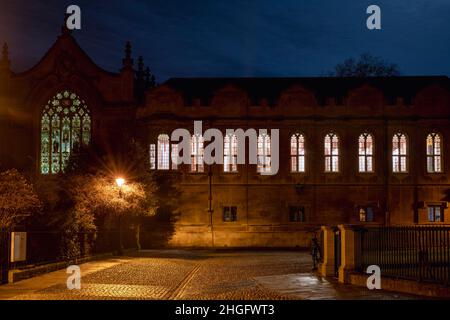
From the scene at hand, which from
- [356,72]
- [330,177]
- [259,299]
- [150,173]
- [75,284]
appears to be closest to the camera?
[259,299]

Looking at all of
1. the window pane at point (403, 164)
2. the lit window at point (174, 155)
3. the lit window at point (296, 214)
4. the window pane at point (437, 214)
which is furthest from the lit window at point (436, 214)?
the lit window at point (174, 155)

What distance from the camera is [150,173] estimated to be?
43125mm

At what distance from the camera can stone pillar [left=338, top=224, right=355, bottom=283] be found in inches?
816

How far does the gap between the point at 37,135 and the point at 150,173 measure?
12607 mm

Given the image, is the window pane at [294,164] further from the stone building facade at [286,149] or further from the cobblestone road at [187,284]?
the cobblestone road at [187,284]

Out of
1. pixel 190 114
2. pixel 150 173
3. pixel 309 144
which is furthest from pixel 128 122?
pixel 309 144

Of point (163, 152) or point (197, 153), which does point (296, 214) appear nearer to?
point (197, 153)

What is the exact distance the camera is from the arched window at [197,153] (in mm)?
49312

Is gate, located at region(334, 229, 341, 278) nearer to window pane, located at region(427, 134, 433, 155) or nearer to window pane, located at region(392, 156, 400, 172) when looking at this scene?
window pane, located at region(392, 156, 400, 172)

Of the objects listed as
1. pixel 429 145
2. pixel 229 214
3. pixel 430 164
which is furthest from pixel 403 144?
pixel 229 214

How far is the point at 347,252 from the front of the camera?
2092cm

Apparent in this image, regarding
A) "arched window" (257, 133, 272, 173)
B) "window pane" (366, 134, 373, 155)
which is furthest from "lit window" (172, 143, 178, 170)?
"window pane" (366, 134, 373, 155)

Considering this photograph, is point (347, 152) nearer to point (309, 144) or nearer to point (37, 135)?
point (309, 144)
